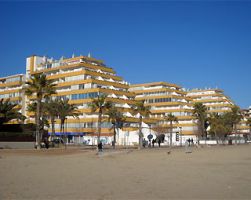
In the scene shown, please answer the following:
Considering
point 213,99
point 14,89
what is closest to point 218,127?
point 213,99

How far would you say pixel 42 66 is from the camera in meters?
115

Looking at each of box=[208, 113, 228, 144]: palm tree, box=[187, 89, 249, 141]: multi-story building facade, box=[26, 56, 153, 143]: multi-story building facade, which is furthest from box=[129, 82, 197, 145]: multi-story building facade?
box=[208, 113, 228, 144]: palm tree

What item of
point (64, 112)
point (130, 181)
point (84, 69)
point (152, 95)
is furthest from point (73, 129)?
point (130, 181)

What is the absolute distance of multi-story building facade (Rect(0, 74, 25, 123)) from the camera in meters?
115

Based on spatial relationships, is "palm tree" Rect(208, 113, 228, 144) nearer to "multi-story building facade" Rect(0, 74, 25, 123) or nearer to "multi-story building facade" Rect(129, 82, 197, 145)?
"multi-story building facade" Rect(129, 82, 197, 145)

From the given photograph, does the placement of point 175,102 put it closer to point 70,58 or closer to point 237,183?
point 70,58

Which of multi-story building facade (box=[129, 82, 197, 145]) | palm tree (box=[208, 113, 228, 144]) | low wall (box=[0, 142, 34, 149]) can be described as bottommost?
low wall (box=[0, 142, 34, 149])

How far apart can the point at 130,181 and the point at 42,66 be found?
103755 millimetres

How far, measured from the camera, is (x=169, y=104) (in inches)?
4938

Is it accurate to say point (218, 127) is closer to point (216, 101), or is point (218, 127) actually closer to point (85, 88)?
point (85, 88)

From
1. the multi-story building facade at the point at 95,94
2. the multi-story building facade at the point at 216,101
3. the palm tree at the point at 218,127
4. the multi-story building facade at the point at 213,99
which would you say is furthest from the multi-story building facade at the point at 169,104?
the palm tree at the point at 218,127

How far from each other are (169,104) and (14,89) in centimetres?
5049

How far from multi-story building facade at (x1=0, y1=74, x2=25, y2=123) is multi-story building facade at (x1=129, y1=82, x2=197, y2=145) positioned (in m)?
40.5

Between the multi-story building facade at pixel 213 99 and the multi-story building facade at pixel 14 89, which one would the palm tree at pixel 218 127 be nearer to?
the multi-story building facade at pixel 213 99
